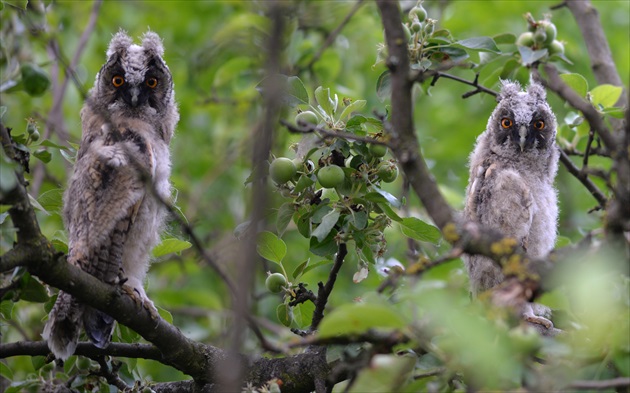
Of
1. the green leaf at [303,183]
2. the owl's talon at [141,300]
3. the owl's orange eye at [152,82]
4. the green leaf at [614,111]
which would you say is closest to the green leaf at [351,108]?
the green leaf at [303,183]

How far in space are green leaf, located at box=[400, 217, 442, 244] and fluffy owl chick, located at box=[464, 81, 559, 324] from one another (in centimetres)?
110

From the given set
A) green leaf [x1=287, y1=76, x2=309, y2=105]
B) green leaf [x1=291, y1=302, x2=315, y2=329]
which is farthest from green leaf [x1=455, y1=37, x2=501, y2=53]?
green leaf [x1=291, y1=302, x2=315, y2=329]

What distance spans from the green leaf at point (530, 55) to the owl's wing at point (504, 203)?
912 mm

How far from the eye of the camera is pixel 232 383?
1.75 m

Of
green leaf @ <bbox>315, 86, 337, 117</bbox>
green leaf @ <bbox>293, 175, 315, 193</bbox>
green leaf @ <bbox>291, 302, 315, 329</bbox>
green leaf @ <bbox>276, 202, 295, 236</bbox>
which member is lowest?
green leaf @ <bbox>291, 302, 315, 329</bbox>

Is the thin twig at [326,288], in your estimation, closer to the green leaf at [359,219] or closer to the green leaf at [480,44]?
the green leaf at [359,219]

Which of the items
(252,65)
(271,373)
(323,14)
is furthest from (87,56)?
→ (271,373)

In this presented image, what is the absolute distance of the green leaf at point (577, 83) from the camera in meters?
4.72

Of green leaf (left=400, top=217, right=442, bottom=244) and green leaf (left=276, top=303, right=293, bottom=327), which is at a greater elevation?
green leaf (left=400, top=217, right=442, bottom=244)

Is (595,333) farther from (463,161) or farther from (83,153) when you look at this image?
(463,161)

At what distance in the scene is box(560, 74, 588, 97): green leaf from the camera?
4.72 m

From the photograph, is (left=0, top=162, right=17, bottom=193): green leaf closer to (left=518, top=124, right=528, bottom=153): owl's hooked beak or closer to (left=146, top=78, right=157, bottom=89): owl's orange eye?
(left=146, top=78, right=157, bottom=89): owl's orange eye

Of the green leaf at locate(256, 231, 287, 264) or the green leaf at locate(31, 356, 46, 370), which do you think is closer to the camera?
the green leaf at locate(256, 231, 287, 264)

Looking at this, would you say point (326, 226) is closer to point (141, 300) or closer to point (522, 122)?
point (141, 300)
